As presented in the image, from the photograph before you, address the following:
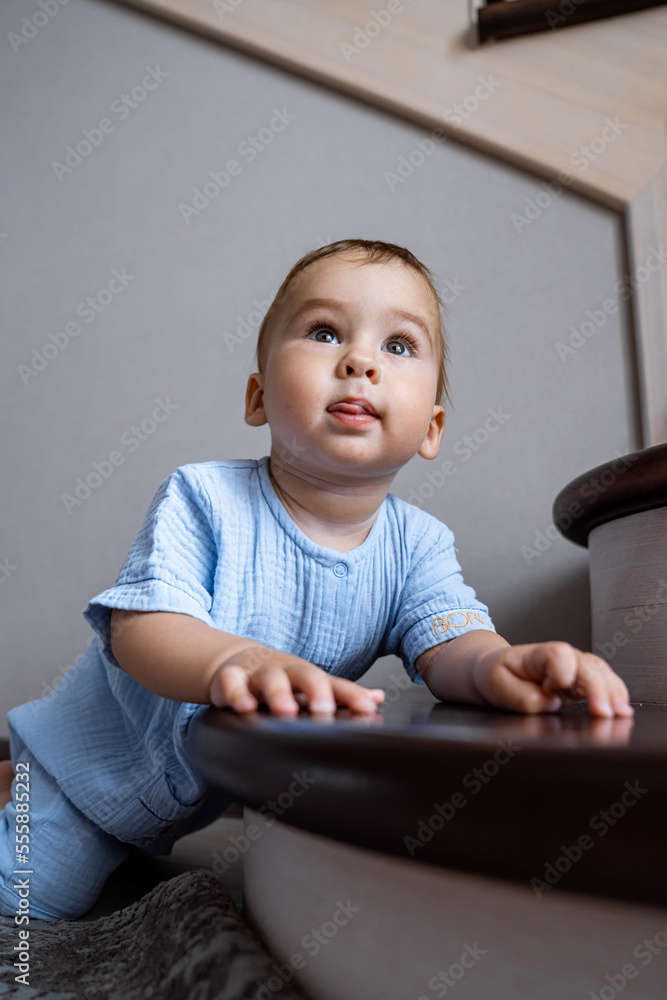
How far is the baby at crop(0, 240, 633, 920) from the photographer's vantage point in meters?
0.75

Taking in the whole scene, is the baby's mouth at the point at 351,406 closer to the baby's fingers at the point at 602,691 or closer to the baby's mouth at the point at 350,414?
the baby's mouth at the point at 350,414

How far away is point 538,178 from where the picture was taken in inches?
53.0

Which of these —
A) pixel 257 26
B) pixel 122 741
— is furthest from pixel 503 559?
pixel 257 26

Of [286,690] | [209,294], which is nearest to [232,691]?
[286,690]

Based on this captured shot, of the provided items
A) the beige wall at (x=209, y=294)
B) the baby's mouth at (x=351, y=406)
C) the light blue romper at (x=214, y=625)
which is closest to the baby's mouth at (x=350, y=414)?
the baby's mouth at (x=351, y=406)

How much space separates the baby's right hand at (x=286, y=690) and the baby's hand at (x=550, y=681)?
0.11m

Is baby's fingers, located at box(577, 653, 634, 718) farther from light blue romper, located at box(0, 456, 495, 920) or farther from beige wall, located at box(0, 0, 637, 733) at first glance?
beige wall, located at box(0, 0, 637, 733)

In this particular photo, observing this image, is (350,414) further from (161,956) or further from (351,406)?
(161,956)

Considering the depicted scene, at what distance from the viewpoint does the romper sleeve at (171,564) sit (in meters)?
0.65

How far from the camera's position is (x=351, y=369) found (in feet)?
2.46

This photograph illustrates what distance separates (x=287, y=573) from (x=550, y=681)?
35 cm

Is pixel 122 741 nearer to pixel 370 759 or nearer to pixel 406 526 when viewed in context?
pixel 406 526

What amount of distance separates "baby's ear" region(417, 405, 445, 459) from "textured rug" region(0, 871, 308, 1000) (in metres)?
0.51

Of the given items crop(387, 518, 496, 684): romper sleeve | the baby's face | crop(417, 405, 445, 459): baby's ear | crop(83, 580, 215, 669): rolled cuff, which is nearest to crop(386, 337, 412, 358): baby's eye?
the baby's face
